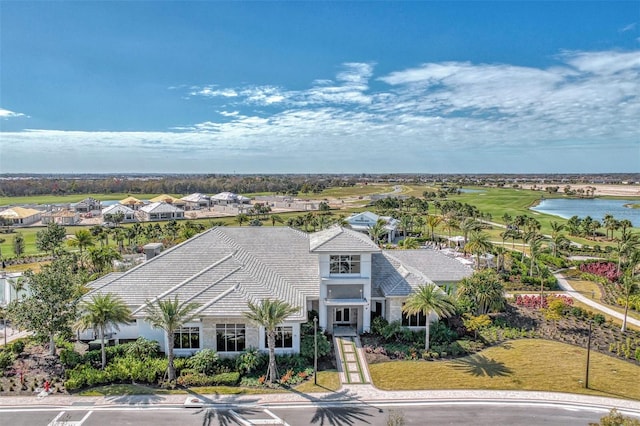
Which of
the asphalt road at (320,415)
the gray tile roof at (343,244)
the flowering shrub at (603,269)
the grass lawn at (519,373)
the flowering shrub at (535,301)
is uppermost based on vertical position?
the gray tile roof at (343,244)

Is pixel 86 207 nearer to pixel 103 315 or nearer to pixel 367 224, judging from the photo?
pixel 367 224

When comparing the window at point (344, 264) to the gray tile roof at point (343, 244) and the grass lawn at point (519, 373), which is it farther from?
the grass lawn at point (519, 373)

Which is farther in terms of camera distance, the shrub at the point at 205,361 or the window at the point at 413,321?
the window at the point at 413,321

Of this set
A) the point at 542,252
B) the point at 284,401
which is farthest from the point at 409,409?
the point at 542,252

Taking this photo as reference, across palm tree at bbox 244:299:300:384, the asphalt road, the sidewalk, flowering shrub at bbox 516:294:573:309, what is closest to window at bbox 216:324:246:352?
palm tree at bbox 244:299:300:384

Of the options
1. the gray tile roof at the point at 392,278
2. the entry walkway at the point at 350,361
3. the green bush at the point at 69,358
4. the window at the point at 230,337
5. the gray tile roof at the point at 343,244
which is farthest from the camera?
the gray tile roof at the point at 392,278

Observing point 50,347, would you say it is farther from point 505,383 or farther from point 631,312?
point 631,312

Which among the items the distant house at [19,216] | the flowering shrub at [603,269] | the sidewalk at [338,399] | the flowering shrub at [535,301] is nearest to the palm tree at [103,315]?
the sidewalk at [338,399]
